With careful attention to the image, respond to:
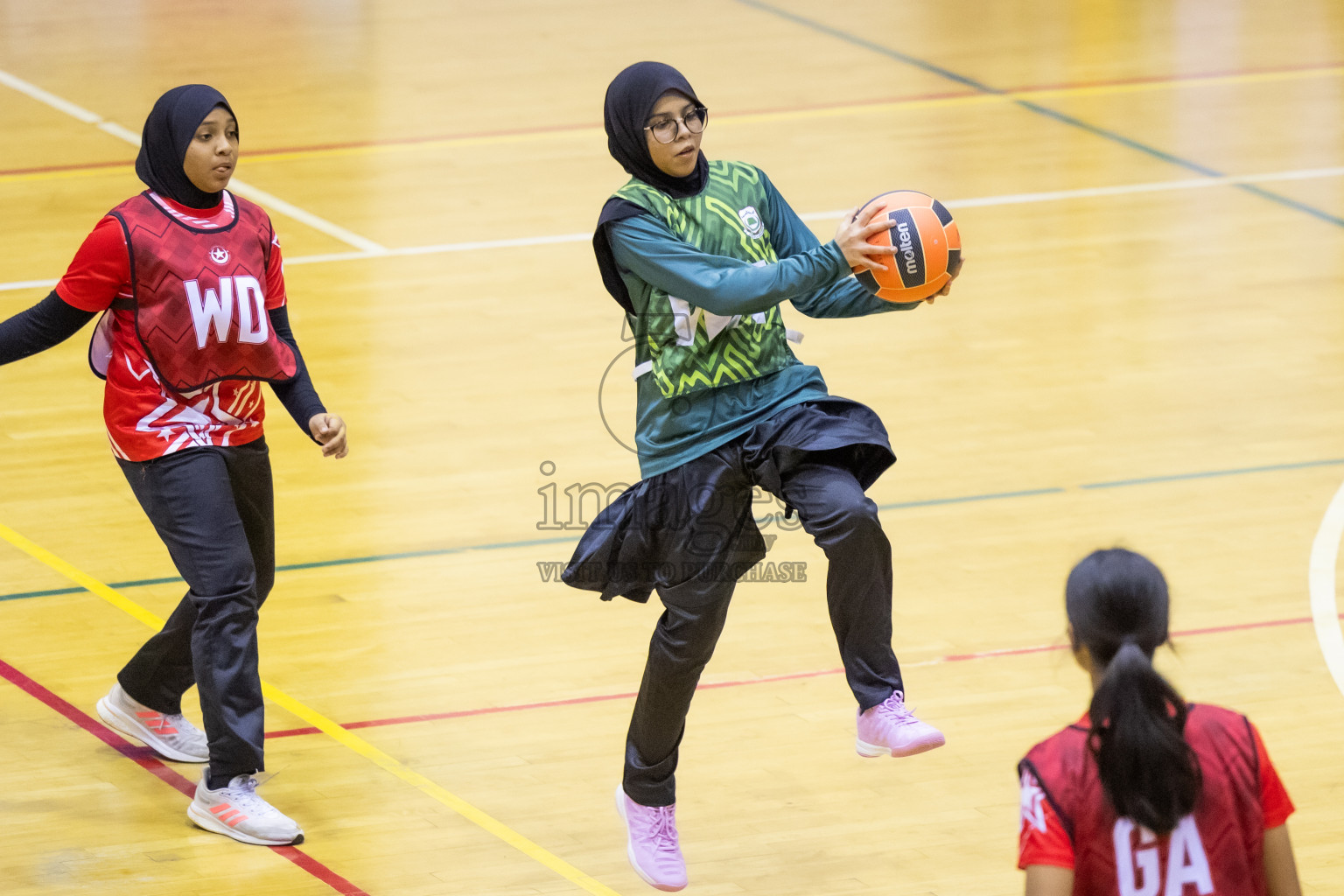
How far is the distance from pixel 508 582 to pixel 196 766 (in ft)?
5.03

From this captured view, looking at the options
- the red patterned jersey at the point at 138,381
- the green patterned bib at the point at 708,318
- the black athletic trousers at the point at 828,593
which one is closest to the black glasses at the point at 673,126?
the green patterned bib at the point at 708,318

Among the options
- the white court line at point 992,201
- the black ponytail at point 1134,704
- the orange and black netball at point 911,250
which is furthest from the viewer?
the white court line at point 992,201

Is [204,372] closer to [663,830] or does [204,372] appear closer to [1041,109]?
[663,830]

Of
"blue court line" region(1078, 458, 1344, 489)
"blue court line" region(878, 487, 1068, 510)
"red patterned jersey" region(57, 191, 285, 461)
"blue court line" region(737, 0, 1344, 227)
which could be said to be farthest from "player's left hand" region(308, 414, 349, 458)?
"blue court line" region(737, 0, 1344, 227)

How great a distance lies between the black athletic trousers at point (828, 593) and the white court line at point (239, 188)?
5968mm

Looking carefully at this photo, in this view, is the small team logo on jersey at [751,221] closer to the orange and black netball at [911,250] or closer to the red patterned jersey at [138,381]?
the orange and black netball at [911,250]

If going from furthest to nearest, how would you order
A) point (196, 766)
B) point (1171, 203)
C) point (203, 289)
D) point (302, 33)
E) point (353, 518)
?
point (302, 33)
point (1171, 203)
point (353, 518)
point (196, 766)
point (203, 289)

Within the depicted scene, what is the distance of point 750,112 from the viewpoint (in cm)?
1320

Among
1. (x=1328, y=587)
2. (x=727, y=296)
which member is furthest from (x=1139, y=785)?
(x=1328, y=587)

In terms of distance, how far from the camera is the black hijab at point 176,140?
5043 millimetres

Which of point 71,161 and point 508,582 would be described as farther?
point 71,161

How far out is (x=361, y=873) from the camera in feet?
17.0

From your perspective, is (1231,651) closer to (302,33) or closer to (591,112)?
(591,112)

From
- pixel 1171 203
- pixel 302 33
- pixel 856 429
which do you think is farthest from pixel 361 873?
pixel 302 33
